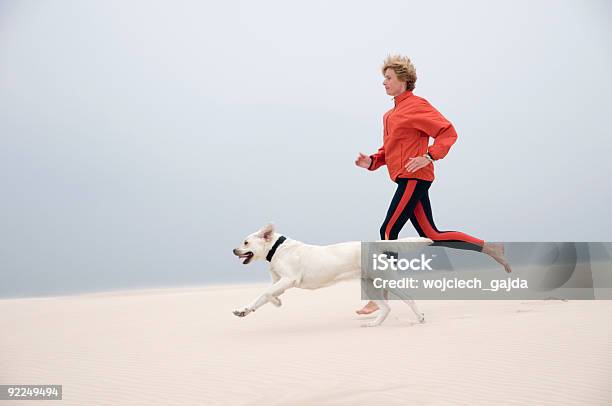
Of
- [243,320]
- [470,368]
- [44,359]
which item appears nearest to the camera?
[470,368]

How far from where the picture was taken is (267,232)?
5746 millimetres

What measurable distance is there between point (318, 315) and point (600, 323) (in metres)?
3.12

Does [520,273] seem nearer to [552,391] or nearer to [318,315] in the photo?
[318,315]

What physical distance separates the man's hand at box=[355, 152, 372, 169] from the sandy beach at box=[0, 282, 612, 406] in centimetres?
167

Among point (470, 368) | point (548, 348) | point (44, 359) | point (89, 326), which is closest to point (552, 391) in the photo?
point (470, 368)

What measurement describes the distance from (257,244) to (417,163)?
175cm

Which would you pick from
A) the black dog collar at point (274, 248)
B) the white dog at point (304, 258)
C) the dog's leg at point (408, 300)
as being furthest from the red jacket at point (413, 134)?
the black dog collar at point (274, 248)

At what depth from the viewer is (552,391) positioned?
10.7 ft

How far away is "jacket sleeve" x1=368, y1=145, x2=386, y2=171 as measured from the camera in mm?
6293

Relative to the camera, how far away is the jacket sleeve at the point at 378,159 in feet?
20.6
